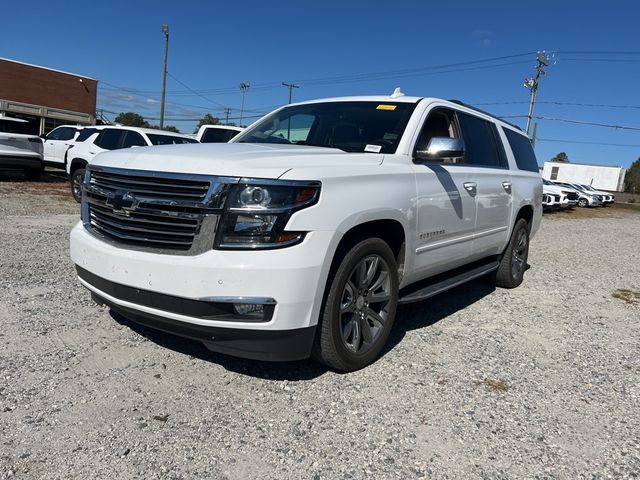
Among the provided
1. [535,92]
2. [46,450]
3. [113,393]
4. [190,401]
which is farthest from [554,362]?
[535,92]

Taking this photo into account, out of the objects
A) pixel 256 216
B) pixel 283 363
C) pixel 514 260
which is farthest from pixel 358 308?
pixel 514 260

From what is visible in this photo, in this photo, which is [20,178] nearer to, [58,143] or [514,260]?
[58,143]

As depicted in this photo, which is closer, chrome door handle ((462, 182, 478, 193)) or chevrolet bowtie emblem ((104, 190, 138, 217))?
chevrolet bowtie emblem ((104, 190, 138, 217))

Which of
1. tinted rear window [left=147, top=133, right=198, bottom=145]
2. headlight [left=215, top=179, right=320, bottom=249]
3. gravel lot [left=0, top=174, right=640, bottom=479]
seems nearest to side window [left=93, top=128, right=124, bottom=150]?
tinted rear window [left=147, top=133, right=198, bottom=145]

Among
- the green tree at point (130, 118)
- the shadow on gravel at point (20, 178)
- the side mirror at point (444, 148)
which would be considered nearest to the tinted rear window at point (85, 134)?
the shadow on gravel at point (20, 178)

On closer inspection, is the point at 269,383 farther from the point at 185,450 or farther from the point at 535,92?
the point at 535,92

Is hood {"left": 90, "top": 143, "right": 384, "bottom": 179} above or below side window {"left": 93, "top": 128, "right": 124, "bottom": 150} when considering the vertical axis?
below

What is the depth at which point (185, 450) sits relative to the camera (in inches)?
102

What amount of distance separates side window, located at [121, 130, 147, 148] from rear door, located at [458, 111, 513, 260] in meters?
7.98

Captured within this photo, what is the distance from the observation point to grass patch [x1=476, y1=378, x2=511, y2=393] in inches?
139

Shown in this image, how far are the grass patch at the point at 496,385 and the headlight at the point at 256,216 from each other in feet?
5.74

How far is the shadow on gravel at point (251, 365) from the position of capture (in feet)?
11.5

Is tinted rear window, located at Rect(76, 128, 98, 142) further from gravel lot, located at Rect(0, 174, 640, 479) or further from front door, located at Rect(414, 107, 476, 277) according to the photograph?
front door, located at Rect(414, 107, 476, 277)

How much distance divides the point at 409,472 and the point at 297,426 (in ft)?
2.16
